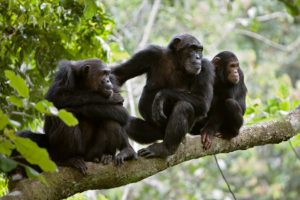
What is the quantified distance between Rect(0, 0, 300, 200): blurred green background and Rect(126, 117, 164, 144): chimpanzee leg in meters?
0.79

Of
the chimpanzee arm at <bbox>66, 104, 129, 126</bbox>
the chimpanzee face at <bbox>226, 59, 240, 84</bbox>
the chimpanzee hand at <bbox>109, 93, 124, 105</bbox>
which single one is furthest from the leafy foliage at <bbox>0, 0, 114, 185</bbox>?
the chimpanzee face at <bbox>226, 59, 240, 84</bbox>

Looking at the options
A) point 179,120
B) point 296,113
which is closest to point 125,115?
point 179,120

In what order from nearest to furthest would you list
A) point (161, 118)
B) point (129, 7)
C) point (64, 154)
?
point (64, 154)
point (161, 118)
point (129, 7)

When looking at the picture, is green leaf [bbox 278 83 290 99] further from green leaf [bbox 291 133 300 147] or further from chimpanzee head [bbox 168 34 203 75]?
chimpanzee head [bbox 168 34 203 75]

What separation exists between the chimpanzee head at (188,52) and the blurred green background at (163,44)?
0.82 m

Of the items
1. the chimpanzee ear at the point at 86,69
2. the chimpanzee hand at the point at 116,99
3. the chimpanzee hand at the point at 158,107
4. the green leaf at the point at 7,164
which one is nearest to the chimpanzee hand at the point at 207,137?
the chimpanzee hand at the point at 158,107

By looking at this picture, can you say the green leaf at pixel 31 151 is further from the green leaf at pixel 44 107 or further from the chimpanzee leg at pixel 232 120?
the chimpanzee leg at pixel 232 120

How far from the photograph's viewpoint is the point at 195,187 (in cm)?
1357

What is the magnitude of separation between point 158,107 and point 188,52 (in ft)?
2.67

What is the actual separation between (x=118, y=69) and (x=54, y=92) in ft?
3.44

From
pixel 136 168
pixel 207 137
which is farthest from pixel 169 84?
pixel 136 168

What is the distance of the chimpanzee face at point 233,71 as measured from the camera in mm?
5977

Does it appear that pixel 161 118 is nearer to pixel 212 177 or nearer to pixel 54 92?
pixel 54 92

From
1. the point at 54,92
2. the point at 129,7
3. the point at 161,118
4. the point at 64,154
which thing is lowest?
the point at 129,7
